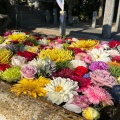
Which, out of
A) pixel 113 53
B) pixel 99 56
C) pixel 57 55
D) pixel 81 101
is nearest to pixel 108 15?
pixel 113 53

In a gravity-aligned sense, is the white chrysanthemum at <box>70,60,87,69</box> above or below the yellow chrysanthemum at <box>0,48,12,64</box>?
below

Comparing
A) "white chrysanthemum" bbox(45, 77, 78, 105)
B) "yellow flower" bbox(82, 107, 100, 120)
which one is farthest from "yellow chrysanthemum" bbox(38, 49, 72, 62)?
"yellow flower" bbox(82, 107, 100, 120)

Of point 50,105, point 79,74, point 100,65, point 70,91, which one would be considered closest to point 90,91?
point 70,91

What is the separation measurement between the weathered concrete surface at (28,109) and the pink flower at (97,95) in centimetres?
31

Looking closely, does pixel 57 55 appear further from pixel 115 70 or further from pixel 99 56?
pixel 115 70

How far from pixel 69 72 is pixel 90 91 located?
0.59 metres

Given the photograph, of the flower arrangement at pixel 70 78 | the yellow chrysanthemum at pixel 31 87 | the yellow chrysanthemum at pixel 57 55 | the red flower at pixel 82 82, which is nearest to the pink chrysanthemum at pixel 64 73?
the flower arrangement at pixel 70 78

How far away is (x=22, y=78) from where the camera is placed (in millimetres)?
3021

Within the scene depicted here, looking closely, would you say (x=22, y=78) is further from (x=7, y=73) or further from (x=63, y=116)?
(x=63, y=116)

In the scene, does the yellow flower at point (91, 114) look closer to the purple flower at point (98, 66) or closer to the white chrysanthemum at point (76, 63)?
the purple flower at point (98, 66)

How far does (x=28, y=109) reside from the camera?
2516 mm

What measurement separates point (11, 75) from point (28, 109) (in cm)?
71

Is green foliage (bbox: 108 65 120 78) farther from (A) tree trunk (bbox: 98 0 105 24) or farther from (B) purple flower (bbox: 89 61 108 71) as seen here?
(A) tree trunk (bbox: 98 0 105 24)

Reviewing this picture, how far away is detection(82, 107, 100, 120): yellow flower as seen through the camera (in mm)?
2324
